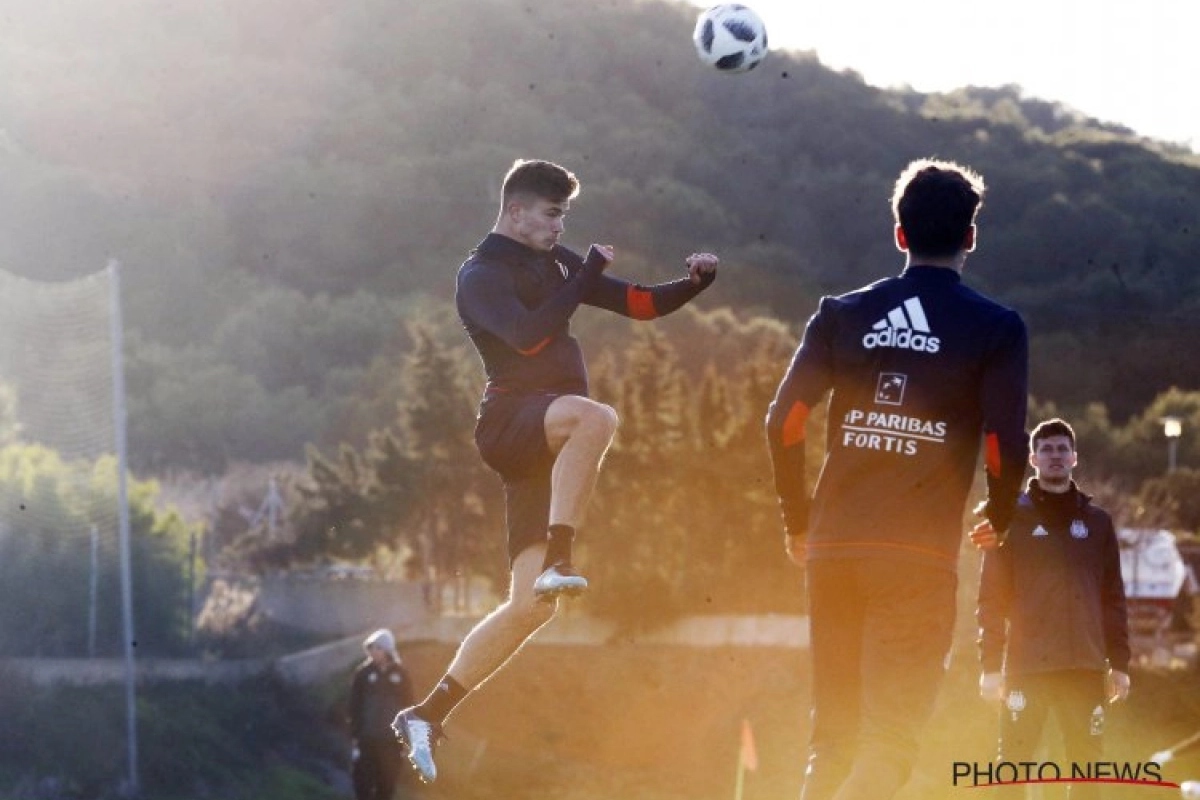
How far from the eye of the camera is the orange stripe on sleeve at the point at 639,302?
9.55 meters

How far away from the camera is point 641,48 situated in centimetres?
12688

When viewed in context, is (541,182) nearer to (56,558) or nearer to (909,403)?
(909,403)

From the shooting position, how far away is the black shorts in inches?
382

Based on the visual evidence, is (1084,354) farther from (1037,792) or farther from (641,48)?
(1037,792)

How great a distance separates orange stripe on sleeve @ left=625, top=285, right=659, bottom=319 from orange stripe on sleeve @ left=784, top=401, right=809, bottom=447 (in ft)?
6.03

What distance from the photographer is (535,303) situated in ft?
31.7

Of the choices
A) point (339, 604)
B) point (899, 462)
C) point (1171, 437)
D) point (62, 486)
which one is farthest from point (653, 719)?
point (899, 462)

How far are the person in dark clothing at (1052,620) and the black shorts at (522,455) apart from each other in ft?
9.47

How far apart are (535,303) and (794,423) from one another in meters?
2.20

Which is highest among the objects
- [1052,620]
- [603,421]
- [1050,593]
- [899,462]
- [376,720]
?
[603,421]

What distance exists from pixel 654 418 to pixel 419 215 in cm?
6585

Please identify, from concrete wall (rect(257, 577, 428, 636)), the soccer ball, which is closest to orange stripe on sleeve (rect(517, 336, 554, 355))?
the soccer ball

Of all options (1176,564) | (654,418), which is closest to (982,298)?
(654,418)

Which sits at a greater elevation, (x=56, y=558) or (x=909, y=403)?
(x=56, y=558)
